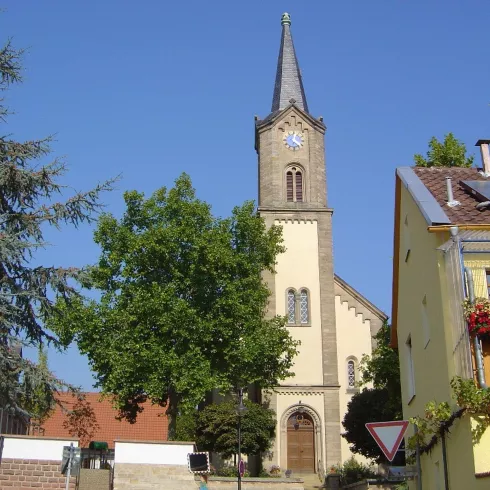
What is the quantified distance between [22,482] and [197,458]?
5.17 meters

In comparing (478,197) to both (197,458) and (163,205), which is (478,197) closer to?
(197,458)

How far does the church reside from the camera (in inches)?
1425

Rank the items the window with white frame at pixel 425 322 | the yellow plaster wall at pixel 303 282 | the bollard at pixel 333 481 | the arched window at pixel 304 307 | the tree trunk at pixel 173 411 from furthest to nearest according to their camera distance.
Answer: the arched window at pixel 304 307, the yellow plaster wall at pixel 303 282, the bollard at pixel 333 481, the tree trunk at pixel 173 411, the window with white frame at pixel 425 322

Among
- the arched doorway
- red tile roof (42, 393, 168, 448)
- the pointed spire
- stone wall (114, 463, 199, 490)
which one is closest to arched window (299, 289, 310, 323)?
the arched doorway

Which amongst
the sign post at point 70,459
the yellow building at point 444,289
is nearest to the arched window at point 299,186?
the yellow building at point 444,289

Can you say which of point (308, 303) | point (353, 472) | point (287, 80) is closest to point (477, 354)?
point (353, 472)

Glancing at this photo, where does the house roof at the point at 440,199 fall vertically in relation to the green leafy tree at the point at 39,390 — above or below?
above

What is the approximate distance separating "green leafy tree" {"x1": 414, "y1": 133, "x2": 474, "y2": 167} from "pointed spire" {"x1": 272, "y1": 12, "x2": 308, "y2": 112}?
59.3 ft

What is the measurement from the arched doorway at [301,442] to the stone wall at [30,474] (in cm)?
1829

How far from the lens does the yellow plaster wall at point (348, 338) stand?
37844mm

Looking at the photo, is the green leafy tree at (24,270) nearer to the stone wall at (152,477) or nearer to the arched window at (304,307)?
the stone wall at (152,477)

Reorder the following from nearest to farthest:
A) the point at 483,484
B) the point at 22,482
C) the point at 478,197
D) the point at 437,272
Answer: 1. the point at 483,484
2. the point at 437,272
3. the point at 478,197
4. the point at 22,482

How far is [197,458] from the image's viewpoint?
22.4 metres

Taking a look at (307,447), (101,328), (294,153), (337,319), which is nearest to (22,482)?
(101,328)
